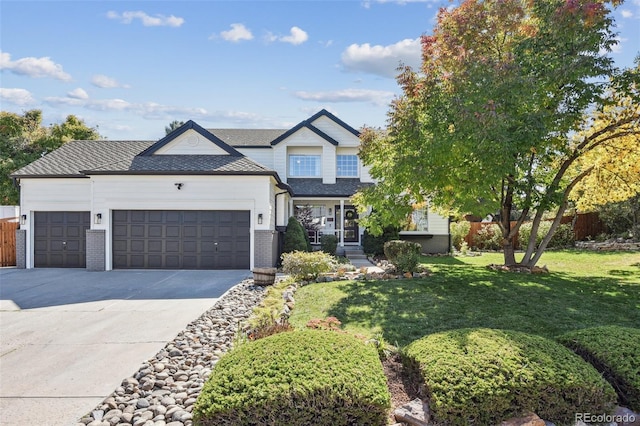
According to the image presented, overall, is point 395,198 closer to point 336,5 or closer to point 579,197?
point 336,5

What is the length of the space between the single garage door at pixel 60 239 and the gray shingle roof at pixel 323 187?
9253 millimetres

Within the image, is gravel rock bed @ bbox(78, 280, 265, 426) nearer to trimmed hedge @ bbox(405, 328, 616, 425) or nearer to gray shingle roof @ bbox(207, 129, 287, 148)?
trimmed hedge @ bbox(405, 328, 616, 425)

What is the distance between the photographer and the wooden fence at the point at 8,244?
16072 mm

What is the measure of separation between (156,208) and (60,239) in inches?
172

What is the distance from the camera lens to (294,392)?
3.20 metres

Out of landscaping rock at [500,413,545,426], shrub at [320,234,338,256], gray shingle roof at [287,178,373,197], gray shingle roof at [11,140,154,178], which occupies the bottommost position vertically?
landscaping rock at [500,413,545,426]

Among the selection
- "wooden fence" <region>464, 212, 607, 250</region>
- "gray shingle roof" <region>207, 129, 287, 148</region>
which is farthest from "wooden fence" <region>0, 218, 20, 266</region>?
"wooden fence" <region>464, 212, 607, 250</region>

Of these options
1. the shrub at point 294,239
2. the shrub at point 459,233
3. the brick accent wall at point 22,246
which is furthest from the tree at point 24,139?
the shrub at point 459,233

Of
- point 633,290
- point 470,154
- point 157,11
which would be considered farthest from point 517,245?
point 157,11

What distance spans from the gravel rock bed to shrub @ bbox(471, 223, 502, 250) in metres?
18.1

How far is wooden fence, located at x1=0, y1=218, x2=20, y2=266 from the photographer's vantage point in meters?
16.1

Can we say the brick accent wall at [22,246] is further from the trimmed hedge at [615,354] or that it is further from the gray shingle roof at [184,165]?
the trimmed hedge at [615,354]

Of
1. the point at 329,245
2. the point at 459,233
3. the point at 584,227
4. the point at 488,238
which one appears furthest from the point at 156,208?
the point at 584,227

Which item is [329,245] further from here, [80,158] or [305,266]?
[80,158]
